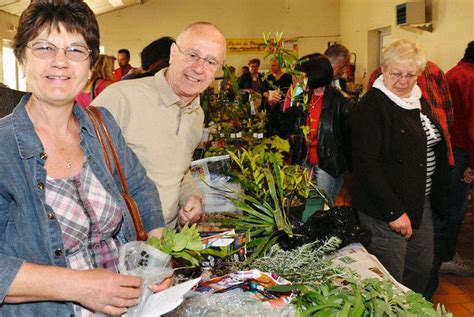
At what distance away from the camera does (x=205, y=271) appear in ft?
5.61

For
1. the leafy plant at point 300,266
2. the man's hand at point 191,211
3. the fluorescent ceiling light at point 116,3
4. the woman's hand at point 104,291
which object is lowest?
the leafy plant at point 300,266

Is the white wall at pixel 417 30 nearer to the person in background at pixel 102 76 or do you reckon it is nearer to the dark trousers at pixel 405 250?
the person in background at pixel 102 76

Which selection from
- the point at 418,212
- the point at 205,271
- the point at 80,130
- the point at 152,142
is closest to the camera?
the point at 80,130

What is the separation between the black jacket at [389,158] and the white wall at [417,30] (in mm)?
4562

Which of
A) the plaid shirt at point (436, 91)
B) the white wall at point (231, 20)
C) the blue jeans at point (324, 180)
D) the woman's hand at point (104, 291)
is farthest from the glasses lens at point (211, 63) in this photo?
the white wall at point (231, 20)

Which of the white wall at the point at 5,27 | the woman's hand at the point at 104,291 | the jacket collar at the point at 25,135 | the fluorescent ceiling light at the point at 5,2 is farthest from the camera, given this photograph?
the white wall at the point at 5,27

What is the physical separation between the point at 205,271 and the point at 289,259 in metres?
Result: 0.27

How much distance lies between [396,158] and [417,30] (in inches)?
252

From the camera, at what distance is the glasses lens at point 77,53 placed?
4.33 feet

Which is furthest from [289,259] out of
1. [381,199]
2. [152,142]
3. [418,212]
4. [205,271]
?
[418,212]

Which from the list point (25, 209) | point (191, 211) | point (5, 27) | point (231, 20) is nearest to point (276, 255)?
point (191, 211)

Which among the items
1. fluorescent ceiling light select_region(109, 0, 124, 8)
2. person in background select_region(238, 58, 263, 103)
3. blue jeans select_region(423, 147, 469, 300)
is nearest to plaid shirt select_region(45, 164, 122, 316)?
blue jeans select_region(423, 147, 469, 300)

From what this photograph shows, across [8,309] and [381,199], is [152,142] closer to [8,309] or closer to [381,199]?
[8,309]

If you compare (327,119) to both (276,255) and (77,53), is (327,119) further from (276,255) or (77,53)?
(77,53)
